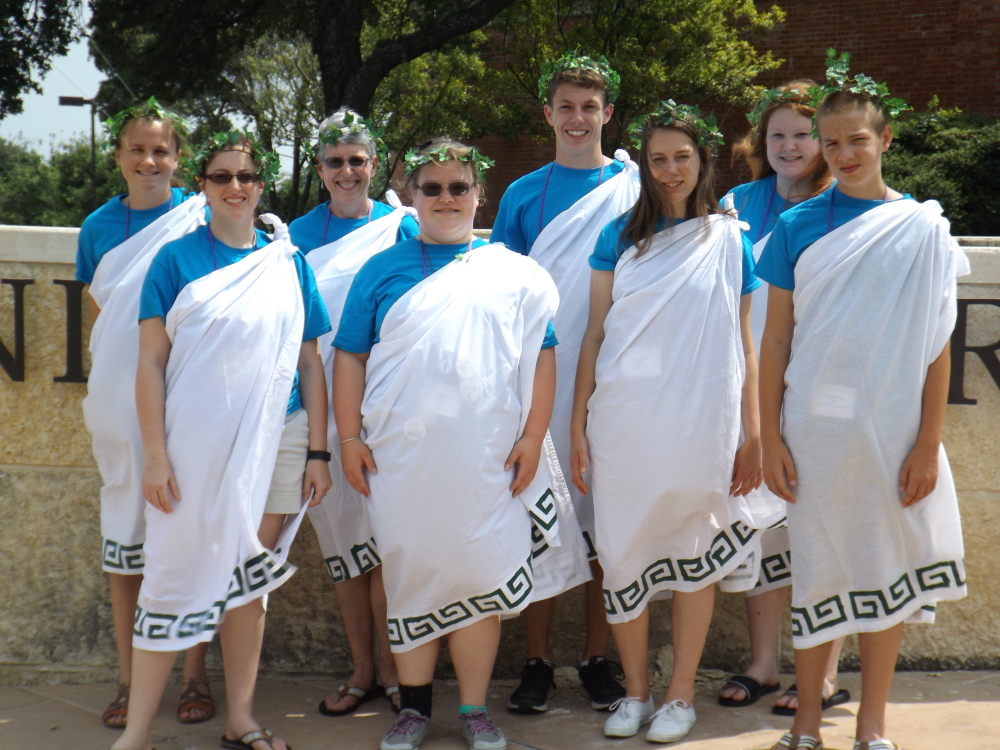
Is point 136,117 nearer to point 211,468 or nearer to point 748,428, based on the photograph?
point 211,468

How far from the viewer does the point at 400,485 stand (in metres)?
2.81

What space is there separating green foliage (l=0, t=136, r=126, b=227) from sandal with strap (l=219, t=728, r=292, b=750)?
2327 centimetres

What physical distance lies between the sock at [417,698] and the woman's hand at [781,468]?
1186 mm

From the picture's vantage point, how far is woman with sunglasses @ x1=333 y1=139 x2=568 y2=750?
2.79 m

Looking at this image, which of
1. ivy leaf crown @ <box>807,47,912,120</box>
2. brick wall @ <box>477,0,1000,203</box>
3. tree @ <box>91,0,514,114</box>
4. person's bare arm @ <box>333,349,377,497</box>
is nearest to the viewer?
ivy leaf crown @ <box>807,47,912,120</box>

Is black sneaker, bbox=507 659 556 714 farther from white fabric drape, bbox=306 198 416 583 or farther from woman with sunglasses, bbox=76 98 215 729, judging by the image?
woman with sunglasses, bbox=76 98 215 729

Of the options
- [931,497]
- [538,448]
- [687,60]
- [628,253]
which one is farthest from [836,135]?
[687,60]

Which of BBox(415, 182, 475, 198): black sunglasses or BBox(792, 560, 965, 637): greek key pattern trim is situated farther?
BBox(415, 182, 475, 198): black sunglasses

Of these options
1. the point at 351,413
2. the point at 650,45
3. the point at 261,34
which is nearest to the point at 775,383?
the point at 351,413

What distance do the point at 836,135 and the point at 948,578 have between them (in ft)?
3.93

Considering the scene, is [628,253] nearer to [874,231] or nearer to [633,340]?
[633,340]

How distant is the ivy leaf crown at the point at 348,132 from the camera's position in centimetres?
338

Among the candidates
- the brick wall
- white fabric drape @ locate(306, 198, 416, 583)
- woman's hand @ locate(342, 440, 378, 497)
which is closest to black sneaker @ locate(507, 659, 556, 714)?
white fabric drape @ locate(306, 198, 416, 583)

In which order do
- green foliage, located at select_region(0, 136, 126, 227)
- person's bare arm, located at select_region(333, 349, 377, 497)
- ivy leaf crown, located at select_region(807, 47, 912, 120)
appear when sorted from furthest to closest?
green foliage, located at select_region(0, 136, 126, 227)
person's bare arm, located at select_region(333, 349, 377, 497)
ivy leaf crown, located at select_region(807, 47, 912, 120)
